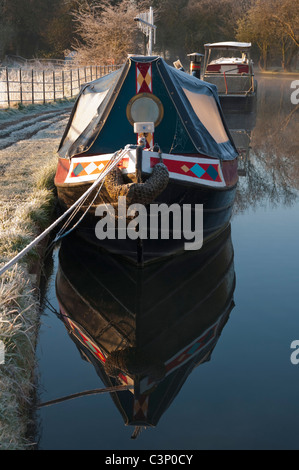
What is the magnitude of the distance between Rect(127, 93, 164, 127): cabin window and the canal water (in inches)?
78.1

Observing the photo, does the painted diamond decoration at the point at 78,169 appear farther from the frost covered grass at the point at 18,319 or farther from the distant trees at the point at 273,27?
the distant trees at the point at 273,27

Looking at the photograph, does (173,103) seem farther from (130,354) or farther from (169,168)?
(130,354)

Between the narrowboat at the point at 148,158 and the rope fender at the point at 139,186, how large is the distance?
15 millimetres

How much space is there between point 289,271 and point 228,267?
2.78 feet

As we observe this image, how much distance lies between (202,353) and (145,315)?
3.36 feet

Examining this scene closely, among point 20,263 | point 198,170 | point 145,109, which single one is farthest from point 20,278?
point 145,109

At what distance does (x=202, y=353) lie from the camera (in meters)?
5.97

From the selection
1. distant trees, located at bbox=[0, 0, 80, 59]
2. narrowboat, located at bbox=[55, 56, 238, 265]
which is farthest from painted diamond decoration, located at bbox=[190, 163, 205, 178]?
distant trees, located at bbox=[0, 0, 80, 59]

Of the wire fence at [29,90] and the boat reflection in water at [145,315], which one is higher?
the wire fence at [29,90]

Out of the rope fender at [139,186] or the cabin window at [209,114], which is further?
the cabin window at [209,114]

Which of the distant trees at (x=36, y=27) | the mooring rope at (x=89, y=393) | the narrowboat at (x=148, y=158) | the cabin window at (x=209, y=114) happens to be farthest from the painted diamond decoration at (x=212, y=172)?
the distant trees at (x=36, y=27)

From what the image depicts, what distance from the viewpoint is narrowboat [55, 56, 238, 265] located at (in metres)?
7.40

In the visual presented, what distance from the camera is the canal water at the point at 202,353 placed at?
15.1 ft

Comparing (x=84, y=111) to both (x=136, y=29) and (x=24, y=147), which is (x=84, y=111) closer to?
(x=24, y=147)
